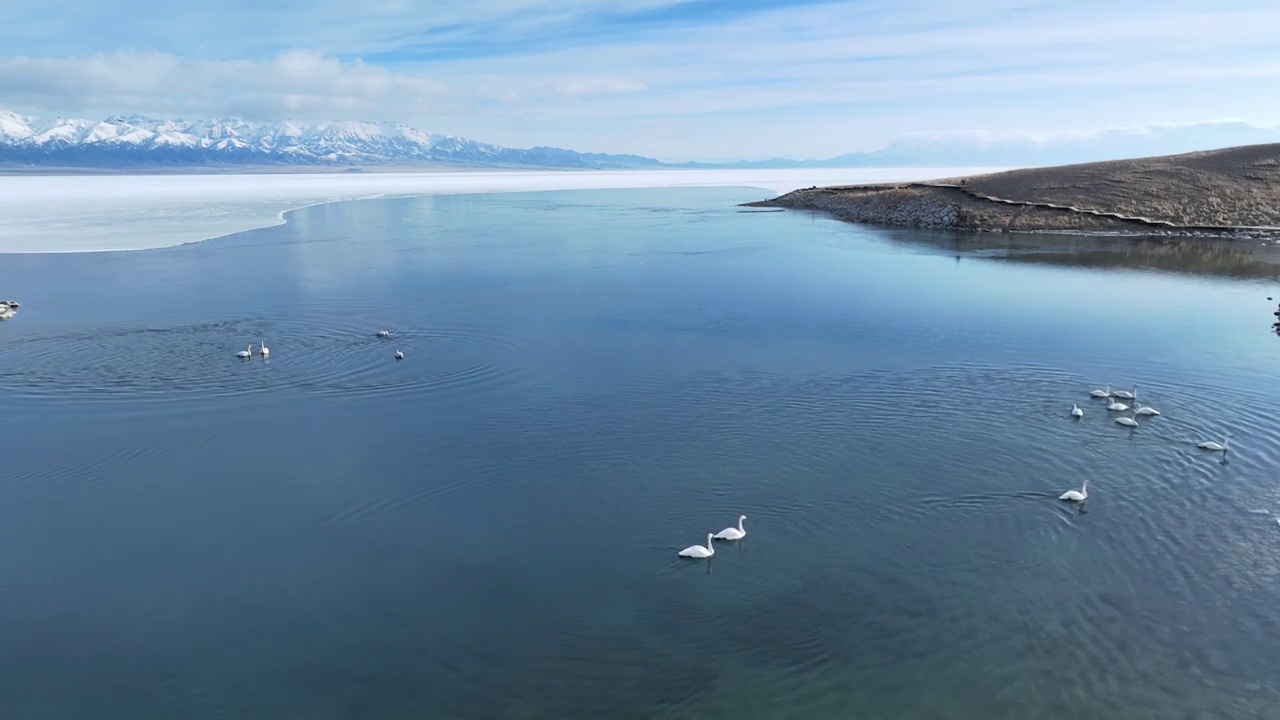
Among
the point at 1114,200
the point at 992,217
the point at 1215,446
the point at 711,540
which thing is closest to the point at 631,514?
the point at 711,540

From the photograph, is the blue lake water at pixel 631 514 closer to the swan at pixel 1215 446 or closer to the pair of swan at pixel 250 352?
the swan at pixel 1215 446

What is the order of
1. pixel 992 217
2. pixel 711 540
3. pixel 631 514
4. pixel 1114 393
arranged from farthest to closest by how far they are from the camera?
pixel 992 217 → pixel 1114 393 → pixel 631 514 → pixel 711 540

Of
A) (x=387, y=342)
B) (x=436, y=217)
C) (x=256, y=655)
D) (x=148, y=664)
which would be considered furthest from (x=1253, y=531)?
(x=436, y=217)

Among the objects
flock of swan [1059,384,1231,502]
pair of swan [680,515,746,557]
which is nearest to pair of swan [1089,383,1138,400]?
flock of swan [1059,384,1231,502]

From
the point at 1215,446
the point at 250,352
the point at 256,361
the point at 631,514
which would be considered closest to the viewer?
the point at 631,514

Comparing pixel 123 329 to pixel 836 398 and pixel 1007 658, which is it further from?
pixel 1007 658

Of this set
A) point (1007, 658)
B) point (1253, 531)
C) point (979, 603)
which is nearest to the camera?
point (1007, 658)

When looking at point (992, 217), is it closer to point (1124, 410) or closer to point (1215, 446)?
point (1124, 410)
